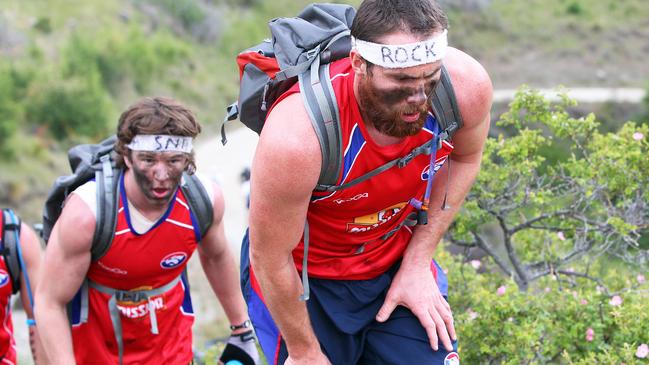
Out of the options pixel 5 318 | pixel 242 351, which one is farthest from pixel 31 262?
pixel 242 351

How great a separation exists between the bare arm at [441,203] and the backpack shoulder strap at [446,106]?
0.12 feet

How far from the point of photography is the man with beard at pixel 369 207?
2.77m

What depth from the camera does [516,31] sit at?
38.1m

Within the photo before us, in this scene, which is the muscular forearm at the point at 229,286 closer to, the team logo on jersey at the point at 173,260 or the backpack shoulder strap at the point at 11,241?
the team logo on jersey at the point at 173,260

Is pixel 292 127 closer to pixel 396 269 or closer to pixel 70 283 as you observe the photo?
pixel 396 269

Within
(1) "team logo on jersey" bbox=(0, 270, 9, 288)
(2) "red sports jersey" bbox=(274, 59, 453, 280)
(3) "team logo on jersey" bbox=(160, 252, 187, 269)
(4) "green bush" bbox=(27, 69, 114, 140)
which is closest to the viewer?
(2) "red sports jersey" bbox=(274, 59, 453, 280)

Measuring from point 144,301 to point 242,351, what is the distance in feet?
2.04

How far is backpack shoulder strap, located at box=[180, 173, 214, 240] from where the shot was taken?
4.58m

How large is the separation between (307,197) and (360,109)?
1.03 feet

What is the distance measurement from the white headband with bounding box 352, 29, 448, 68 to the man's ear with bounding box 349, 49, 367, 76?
25 millimetres

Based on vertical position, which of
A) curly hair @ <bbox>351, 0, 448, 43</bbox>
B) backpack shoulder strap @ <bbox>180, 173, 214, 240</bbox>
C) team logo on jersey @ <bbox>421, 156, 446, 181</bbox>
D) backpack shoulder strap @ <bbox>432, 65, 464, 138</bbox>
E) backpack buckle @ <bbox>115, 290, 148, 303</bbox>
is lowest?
backpack buckle @ <bbox>115, 290, 148, 303</bbox>

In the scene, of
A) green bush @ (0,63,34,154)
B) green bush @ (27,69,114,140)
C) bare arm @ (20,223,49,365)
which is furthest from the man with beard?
green bush @ (27,69,114,140)

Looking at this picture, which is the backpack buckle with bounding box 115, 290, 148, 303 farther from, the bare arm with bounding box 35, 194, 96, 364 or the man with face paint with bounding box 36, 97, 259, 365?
the bare arm with bounding box 35, 194, 96, 364

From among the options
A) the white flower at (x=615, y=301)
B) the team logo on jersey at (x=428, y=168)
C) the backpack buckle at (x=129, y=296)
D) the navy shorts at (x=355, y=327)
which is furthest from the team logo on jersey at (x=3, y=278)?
the white flower at (x=615, y=301)
